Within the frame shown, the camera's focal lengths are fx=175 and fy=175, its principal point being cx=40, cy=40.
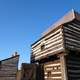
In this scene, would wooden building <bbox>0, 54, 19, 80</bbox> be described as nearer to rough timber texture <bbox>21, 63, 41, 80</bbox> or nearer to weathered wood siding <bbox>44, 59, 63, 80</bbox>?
rough timber texture <bbox>21, 63, 41, 80</bbox>

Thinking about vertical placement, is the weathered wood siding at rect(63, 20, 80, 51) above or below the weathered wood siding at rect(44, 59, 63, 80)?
above

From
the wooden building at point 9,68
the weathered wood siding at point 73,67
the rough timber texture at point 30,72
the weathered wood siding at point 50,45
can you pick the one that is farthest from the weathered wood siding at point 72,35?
the wooden building at point 9,68

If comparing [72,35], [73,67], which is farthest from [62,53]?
[72,35]

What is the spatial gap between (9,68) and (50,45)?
15.0 ft

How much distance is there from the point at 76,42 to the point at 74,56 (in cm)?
123

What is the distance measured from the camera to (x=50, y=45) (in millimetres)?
16234

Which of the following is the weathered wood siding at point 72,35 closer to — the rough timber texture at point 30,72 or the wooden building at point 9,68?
the rough timber texture at point 30,72

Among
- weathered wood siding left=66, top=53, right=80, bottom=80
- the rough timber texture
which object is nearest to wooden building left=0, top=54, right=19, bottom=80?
the rough timber texture

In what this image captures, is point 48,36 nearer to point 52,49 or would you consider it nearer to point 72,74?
point 52,49

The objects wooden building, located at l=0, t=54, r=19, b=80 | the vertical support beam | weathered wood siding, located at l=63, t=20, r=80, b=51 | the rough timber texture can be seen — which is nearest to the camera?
the vertical support beam

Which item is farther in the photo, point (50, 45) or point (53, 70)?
point (50, 45)

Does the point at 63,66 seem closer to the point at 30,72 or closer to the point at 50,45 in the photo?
the point at 50,45

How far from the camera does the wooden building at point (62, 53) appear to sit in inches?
564

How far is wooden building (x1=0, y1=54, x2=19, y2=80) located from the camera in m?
16.5
